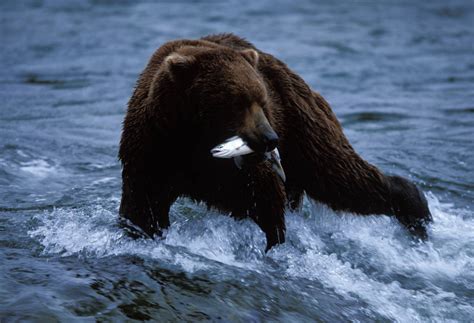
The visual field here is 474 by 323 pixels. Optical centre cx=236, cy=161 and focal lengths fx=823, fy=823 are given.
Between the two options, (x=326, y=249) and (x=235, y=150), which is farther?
(x=326, y=249)

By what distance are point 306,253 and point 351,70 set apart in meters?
7.90

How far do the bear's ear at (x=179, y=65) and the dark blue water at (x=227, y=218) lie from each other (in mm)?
1148

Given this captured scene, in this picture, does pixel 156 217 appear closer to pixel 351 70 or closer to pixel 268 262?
pixel 268 262

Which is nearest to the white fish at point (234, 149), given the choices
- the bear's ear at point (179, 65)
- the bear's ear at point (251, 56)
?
the bear's ear at point (179, 65)

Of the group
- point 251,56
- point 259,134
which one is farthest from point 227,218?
point 259,134

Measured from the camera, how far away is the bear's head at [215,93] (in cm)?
469

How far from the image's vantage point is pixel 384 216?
20.3 ft

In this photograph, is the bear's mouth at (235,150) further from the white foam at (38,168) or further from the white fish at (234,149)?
the white foam at (38,168)

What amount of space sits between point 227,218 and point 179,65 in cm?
133

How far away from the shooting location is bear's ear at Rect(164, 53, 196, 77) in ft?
15.7

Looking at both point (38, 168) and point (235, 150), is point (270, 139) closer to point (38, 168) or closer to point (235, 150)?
point (235, 150)

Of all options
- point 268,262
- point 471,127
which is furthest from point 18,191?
point 471,127

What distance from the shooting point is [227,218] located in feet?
18.6

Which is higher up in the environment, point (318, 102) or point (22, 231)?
point (318, 102)
